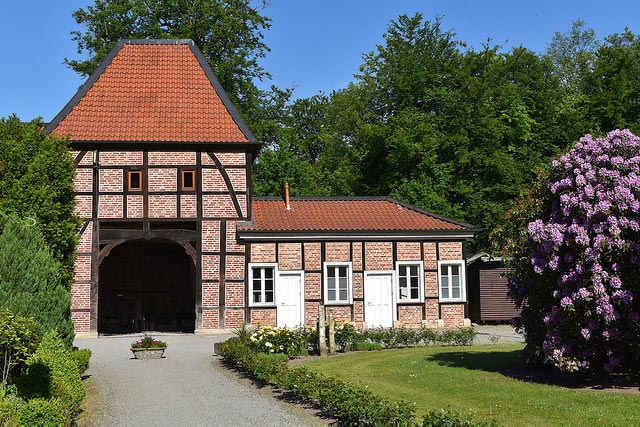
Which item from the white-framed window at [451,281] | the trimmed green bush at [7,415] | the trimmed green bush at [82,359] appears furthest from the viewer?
the white-framed window at [451,281]

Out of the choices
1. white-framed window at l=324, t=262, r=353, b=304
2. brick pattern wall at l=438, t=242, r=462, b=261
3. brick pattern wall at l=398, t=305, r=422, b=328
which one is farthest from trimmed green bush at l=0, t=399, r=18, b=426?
brick pattern wall at l=438, t=242, r=462, b=261

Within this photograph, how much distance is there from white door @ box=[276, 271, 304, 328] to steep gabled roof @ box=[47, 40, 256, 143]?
485 centimetres

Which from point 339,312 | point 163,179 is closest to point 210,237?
point 163,179

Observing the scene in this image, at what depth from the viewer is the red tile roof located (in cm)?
2528

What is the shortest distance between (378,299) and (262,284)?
13.0 feet

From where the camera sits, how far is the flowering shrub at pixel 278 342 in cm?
1727

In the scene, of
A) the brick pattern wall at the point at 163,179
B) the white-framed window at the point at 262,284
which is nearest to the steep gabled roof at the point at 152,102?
the brick pattern wall at the point at 163,179

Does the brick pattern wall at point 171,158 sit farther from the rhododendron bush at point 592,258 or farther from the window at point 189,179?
the rhododendron bush at point 592,258

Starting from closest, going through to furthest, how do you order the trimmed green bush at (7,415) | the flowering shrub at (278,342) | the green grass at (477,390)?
the trimmed green bush at (7,415) < the green grass at (477,390) < the flowering shrub at (278,342)

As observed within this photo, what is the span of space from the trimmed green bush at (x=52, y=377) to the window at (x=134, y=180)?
13894mm

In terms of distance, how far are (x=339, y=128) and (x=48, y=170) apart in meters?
34.3

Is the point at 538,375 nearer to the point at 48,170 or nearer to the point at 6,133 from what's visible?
the point at 48,170

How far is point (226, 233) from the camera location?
25156 mm

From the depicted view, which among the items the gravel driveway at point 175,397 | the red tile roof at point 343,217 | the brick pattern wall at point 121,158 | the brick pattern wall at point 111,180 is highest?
the brick pattern wall at point 121,158
